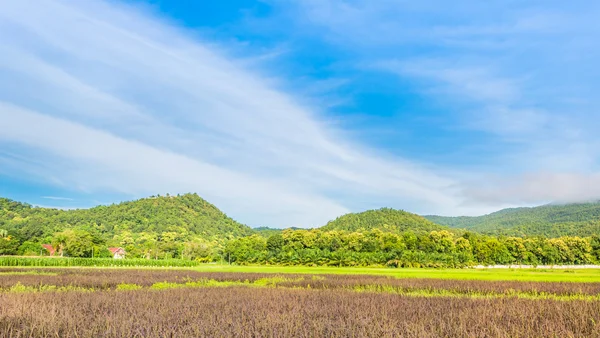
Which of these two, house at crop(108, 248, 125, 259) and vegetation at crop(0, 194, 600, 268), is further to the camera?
house at crop(108, 248, 125, 259)

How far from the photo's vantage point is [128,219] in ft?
443

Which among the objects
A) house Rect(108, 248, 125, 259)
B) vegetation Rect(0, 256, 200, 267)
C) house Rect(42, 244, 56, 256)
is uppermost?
house Rect(42, 244, 56, 256)

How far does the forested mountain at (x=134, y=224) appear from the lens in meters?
107

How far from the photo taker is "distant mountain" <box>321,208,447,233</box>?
145m

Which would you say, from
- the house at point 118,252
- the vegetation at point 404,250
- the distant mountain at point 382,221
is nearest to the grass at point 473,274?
the vegetation at point 404,250

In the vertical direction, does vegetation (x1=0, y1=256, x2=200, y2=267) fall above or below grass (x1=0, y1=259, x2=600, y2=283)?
above

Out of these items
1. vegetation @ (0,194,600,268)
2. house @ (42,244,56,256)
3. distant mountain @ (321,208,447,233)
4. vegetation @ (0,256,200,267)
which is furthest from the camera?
distant mountain @ (321,208,447,233)

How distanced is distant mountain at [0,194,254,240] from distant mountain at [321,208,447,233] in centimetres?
3977

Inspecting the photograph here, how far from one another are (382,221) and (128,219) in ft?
296

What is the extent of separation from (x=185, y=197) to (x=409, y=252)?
377 feet

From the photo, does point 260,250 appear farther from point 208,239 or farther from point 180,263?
point 208,239

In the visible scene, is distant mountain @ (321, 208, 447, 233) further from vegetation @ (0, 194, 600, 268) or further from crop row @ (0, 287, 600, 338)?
crop row @ (0, 287, 600, 338)

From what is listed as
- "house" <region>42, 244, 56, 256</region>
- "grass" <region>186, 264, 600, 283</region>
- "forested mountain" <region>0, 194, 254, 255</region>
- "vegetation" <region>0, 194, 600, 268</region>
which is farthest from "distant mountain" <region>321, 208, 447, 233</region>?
"grass" <region>186, 264, 600, 283</region>

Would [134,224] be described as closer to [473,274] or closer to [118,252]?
[118,252]
